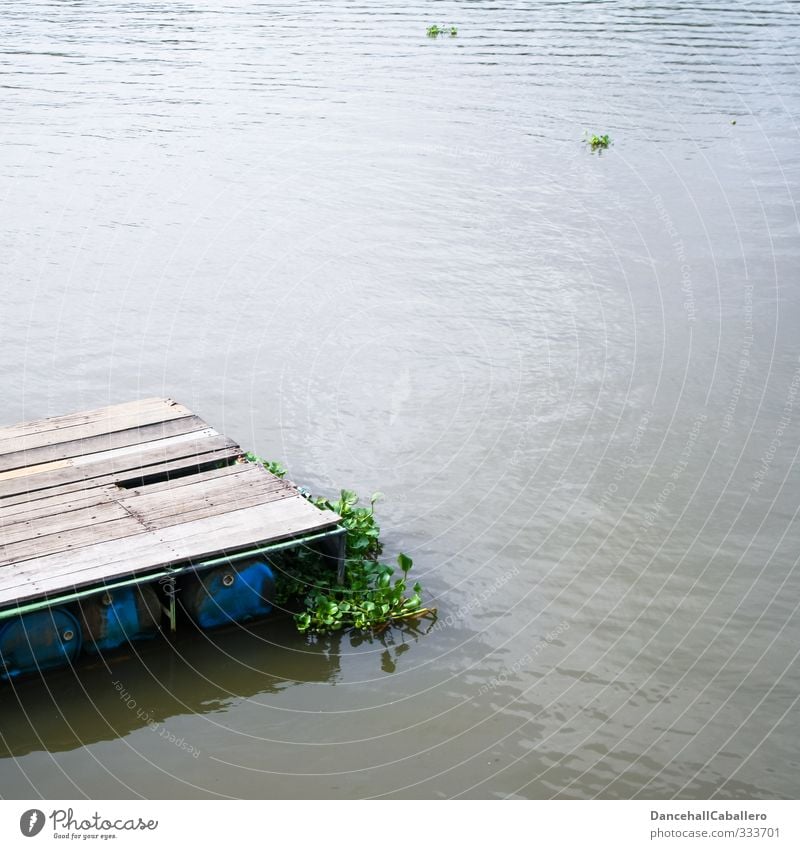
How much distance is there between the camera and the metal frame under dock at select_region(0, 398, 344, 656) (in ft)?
29.7

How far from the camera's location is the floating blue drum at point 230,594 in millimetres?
9516

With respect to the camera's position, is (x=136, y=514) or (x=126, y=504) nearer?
(x=136, y=514)

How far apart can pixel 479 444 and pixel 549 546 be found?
2166mm

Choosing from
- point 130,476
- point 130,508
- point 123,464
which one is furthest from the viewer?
point 123,464

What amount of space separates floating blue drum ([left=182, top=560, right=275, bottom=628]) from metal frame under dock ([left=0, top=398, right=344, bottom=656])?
0.17 metres

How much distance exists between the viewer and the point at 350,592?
10.1 m

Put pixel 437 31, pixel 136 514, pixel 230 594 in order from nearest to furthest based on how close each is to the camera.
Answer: pixel 230 594 < pixel 136 514 < pixel 437 31

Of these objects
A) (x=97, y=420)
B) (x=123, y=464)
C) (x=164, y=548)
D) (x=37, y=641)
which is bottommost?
(x=37, y=641)

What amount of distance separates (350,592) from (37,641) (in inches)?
107

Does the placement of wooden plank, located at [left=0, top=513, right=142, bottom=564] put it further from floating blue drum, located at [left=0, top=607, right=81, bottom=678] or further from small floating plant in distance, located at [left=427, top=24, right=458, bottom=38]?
small floating plant in distance, located at [left=427, top=24, right=458, bottom=38]

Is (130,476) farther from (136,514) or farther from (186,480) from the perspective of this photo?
(136,514)

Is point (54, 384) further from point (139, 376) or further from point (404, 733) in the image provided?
point (404, 733)

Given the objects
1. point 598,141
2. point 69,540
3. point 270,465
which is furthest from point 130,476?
point 598,141

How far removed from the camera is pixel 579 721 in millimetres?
8953
